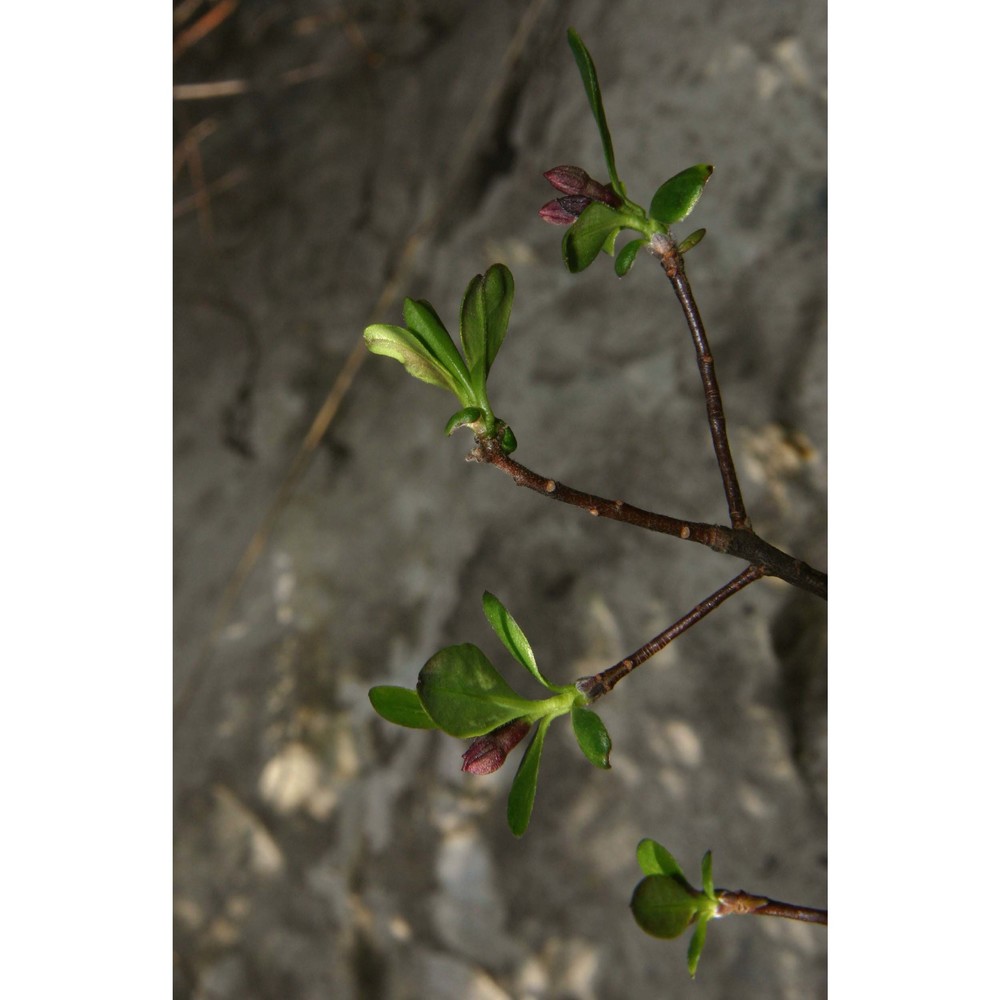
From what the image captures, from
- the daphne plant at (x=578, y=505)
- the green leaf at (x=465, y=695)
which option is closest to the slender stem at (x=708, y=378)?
the daphne plant at (x=578, y=505)

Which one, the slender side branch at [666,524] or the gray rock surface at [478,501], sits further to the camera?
the gray rock surface at [478,501]

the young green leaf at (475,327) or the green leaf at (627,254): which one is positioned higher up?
the green leaf at (627,254)

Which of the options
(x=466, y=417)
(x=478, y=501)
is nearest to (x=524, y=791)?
(x=466, y=417)

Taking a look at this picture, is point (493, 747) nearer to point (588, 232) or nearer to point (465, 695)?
point (465, 695)

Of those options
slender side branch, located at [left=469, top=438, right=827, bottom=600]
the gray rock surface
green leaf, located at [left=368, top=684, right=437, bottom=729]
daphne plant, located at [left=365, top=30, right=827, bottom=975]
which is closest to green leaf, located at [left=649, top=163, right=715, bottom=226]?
daphne plant, located at [left=365, top=30, right=827, bottom=975]

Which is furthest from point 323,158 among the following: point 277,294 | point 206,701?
point 206,701

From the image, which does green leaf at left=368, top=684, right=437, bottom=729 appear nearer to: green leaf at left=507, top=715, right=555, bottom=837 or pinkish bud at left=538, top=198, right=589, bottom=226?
green leaf at left=507, top=715, right=555, bottom=837

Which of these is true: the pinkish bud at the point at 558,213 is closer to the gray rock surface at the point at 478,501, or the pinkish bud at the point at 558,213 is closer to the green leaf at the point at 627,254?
the green leaf at the point at 627,254
